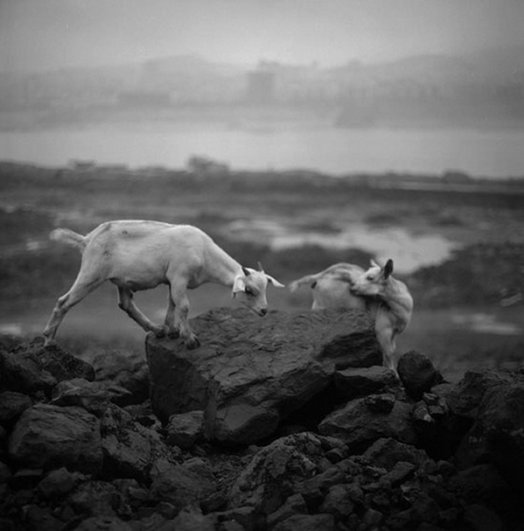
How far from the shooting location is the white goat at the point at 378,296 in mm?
8438

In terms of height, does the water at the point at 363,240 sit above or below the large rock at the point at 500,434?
above

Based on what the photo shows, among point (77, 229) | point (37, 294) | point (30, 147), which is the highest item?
point (30, 147)

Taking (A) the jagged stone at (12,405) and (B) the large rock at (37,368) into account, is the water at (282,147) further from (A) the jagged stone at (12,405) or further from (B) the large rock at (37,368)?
(A) the jagged stone at (12,405)

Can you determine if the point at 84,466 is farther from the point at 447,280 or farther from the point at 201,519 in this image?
the point at 447,280

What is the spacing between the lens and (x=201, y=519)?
194 inches

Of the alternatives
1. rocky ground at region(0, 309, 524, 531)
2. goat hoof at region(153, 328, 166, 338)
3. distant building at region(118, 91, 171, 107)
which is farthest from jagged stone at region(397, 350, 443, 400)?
distant building at region(118, 91, 171, 107)

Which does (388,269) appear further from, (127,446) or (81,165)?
(81,165)

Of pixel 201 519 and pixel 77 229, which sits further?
pixel 77 229

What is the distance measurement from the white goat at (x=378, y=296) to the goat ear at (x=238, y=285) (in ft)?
5.24

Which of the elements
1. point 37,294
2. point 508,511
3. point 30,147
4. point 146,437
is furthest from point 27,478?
point 30,147

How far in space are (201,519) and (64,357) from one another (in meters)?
3.11

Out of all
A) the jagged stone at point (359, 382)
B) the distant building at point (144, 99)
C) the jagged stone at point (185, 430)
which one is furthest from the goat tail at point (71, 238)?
the distant building at point (144, 99)

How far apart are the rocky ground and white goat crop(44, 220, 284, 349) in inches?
15.6

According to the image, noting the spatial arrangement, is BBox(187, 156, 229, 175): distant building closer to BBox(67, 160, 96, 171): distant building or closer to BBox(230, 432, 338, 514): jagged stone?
BBox(67, 160, 96, 171): distant building
